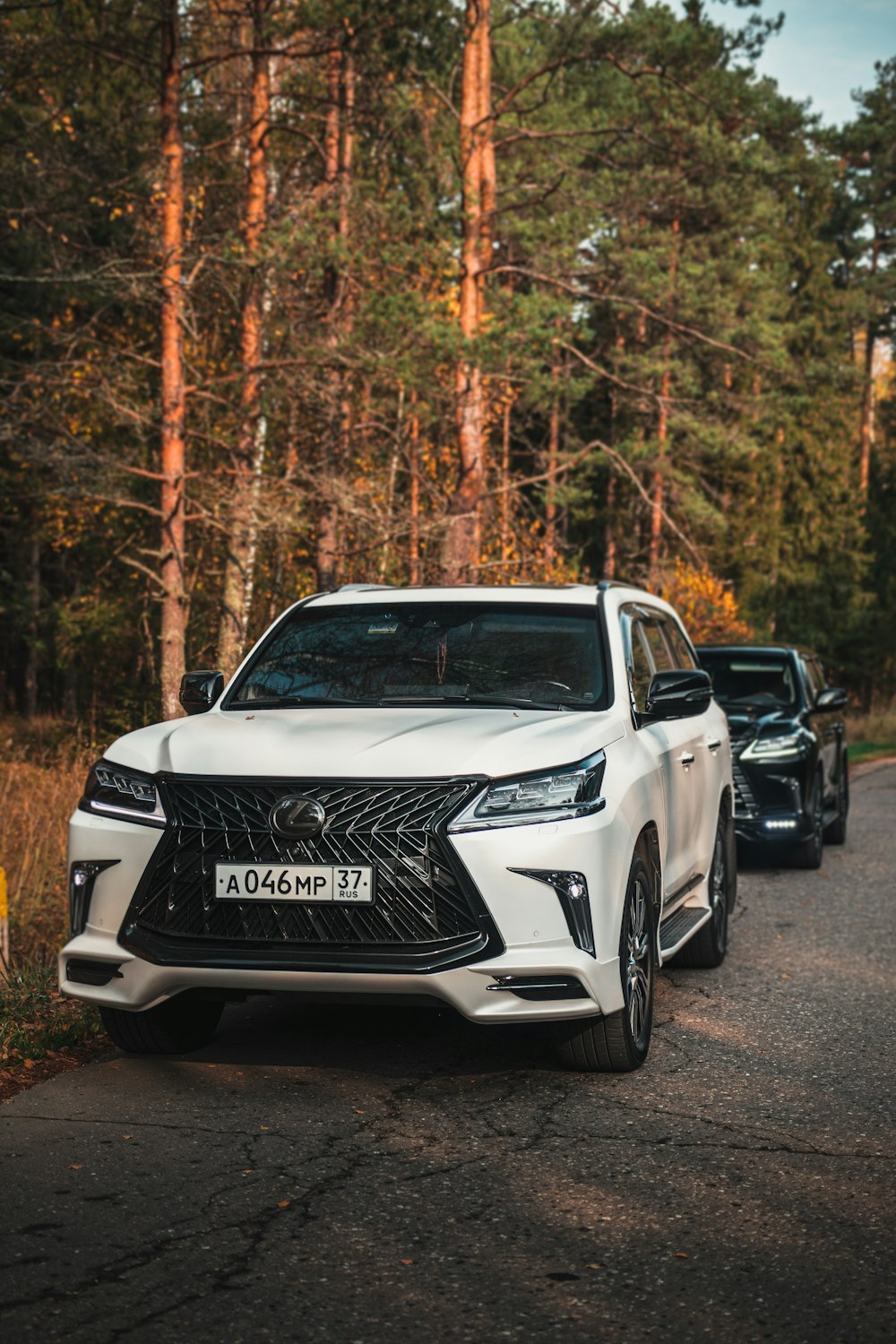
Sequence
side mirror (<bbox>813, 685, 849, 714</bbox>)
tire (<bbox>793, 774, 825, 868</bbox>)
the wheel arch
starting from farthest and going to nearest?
side mirror (<bbox>813, 685, 849, 714</bbox>)
tire (<bbox>793, 774, 825, 868</bbox>)
the wheel arch

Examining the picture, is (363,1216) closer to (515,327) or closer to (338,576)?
(515,327)

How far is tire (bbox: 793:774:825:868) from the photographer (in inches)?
501

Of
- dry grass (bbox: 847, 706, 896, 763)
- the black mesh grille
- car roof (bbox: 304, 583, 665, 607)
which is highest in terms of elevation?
car roof (bbox: 304, 583, 665, 607)

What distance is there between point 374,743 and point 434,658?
1.25 m

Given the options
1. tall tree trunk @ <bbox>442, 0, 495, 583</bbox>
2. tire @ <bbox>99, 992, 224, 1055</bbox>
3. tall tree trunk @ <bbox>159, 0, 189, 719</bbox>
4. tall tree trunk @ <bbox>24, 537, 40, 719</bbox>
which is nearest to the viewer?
tire @ <bbox>99, 992, 224, 1055</bbox>

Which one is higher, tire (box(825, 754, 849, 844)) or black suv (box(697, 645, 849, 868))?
black suv (box(697, 645, 849, 868))

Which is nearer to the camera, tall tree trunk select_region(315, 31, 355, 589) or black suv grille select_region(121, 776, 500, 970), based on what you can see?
black suv grille select_region(121, 776, 500, 970)

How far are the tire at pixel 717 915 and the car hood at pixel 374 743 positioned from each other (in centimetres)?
247

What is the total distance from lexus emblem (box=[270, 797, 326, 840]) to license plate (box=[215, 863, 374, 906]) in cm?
11

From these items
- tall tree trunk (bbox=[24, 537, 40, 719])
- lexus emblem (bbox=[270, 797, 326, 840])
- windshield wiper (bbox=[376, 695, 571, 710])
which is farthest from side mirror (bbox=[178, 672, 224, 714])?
tall tree trunk (bbox=[24, 537, 40, 719])

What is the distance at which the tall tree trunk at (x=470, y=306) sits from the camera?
71.7 ft

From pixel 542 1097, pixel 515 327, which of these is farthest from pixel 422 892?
pixel 515 327

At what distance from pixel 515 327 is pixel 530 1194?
56.0 ft

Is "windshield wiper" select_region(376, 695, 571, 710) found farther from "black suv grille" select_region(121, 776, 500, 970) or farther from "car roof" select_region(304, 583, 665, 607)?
"black suv grille" select_region(121, 776, 500, 970)
